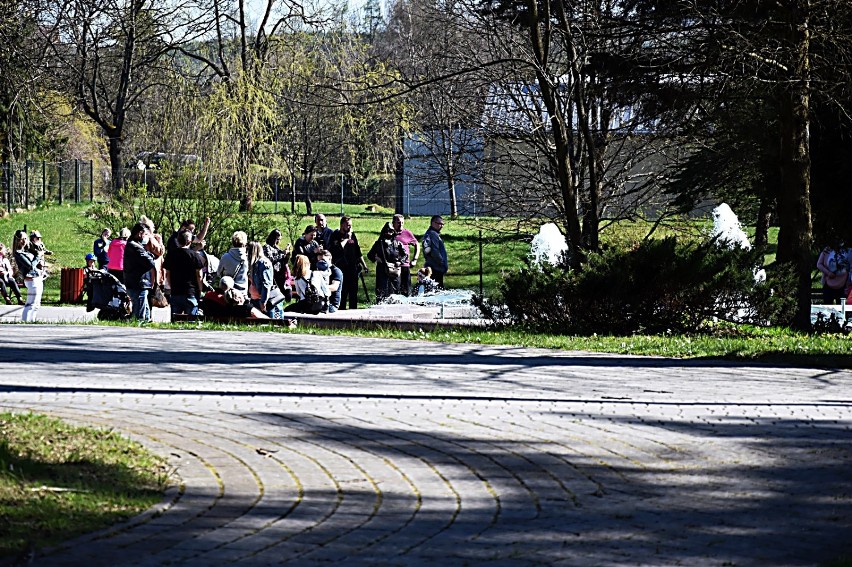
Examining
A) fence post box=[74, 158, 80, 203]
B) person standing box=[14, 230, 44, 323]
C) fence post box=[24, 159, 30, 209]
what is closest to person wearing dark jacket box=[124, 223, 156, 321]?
person standing box=[14, 230, 44, 323]

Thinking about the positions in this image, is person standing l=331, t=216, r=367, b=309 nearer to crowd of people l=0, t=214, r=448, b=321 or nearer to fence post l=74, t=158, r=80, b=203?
crowd of people l=0, t=214, r=448, b=321

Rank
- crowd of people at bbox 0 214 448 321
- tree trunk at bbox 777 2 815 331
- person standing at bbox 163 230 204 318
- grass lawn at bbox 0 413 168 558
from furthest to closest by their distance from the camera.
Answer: person standing at bbox 163 230 204 318 → crowd of people at bbox 0 214 448 321 → tree trunk at bbox 777 2 815 331 → grass lawn at bbox 0 413 168 558

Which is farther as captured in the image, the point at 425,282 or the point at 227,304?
the point at 425,282

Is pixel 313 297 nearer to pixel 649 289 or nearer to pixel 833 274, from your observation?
pixel 649 289

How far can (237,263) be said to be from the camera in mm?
18094

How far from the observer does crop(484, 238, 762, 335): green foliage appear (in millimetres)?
15430

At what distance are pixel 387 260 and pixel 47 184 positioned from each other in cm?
2645

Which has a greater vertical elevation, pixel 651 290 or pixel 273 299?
pixel 651 290

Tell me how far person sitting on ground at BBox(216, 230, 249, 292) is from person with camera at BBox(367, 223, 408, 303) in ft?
18.4

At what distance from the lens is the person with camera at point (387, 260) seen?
23.8m

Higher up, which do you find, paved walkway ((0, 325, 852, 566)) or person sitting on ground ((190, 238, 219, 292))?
person sitting on ground ((190, 238, 219, 292))

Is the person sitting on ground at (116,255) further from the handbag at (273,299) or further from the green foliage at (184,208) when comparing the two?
the handbag at (273,299)

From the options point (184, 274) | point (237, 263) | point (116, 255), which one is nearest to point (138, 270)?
point (184, 274)

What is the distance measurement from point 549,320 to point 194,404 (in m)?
8.56
